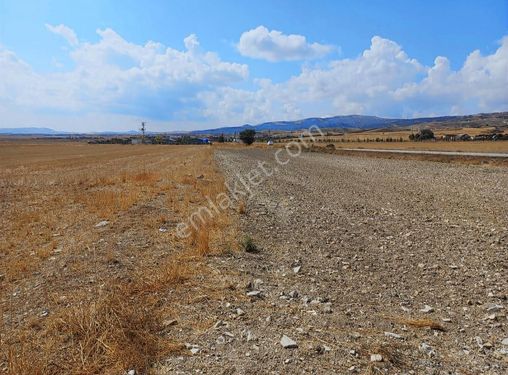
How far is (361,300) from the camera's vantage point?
608cm

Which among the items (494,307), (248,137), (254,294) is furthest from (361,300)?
(248,137)

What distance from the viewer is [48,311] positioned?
552cm

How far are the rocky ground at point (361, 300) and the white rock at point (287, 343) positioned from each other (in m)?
0.03

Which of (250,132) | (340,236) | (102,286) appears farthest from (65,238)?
(250,132)

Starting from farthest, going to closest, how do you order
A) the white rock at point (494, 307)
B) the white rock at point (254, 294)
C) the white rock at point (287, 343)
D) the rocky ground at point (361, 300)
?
1. the white rock at point (254, 294)
2. the white rock at point (494, 307)
3. the white rock at point (287, 343)
4. the rocky ground at point (361, 300)

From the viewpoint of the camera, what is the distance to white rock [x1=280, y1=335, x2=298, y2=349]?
4.59 metres

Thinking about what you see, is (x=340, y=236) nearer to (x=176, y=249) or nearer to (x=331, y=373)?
(x=176, y=249)

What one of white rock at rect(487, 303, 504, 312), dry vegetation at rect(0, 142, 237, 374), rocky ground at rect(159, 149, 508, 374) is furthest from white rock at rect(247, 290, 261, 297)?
white rock at rect(487, 303, 504, 312)

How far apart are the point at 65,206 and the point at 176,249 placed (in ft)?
25.7

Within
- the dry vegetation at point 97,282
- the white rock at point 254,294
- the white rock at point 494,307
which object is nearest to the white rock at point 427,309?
the white rock at point 494,307

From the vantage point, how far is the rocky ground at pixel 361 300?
4355 millimetres

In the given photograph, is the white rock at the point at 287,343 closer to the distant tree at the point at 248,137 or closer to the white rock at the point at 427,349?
the white rock at the point at 427,349

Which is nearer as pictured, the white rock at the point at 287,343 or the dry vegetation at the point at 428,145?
the white rock at the point at 287,343

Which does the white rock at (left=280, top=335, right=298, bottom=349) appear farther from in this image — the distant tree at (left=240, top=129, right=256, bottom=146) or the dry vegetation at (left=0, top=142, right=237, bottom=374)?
the distant tree at (left=240, top=129, right=256, bottom=146)
